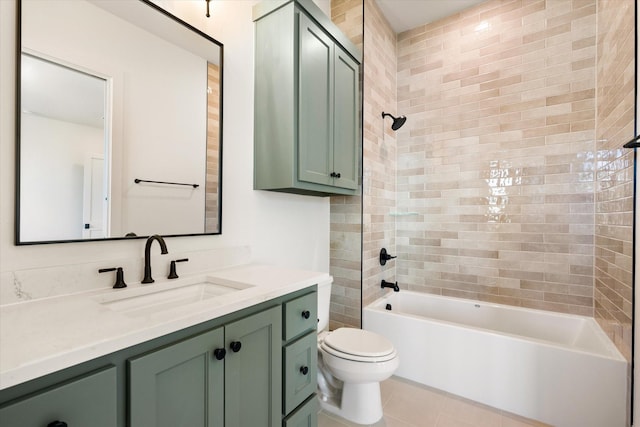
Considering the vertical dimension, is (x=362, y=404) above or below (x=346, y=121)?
below

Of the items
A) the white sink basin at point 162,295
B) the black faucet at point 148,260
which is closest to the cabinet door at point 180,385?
the white sink basin at point 162,295

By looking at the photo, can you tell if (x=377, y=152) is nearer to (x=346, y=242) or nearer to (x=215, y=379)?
(x=346, y=242)

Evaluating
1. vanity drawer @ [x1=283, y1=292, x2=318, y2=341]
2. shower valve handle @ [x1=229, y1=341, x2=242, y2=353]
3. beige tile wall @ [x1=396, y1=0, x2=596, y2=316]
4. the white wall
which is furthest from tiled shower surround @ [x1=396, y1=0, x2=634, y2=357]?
shower valve handle @ [x1=229, y1=341, x2=242, y2=353]

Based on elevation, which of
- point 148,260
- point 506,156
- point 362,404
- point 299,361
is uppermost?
point 506,156

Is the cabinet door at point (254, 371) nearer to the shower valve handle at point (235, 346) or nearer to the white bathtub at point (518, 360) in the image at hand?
the shower valve handle at point (235, 346)

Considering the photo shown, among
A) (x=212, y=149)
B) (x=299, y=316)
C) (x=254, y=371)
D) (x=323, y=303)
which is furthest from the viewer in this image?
(x=323, y=303)

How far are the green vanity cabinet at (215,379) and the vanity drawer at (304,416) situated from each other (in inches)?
3.6

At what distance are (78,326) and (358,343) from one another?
4.79ft

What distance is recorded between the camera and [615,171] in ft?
5.88

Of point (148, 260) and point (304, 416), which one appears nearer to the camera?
point (148, 260)

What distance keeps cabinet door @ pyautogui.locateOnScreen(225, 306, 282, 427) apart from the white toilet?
612mm

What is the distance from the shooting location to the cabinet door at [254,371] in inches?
39.4

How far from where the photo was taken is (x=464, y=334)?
6.68 ft

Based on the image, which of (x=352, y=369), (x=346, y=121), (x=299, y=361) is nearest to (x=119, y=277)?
(x=299, y=361)
